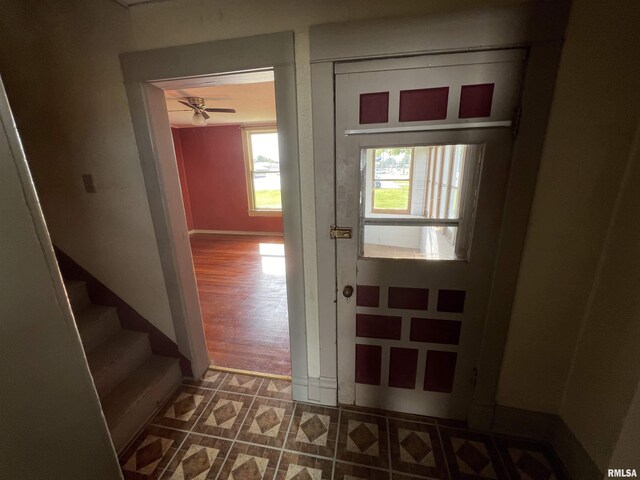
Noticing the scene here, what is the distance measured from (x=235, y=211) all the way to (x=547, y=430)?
595 cm

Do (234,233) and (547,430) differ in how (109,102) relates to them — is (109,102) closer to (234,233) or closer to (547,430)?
(547,430)

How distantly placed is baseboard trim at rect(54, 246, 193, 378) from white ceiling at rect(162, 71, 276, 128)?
1474 mm

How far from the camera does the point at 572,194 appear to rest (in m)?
1.18

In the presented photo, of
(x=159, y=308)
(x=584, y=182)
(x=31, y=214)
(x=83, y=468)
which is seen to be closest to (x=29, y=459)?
(x=83, y=468)

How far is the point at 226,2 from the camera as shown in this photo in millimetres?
1274

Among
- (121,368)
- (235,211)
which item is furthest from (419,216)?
(235,211)

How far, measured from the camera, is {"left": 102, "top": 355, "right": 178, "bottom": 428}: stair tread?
5.13 ft

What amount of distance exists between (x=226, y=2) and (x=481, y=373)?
2426 millimetres

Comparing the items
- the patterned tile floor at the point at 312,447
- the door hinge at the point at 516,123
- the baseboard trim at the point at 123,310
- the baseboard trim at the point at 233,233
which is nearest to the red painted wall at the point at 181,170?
the baseboard trim at the point at 233,233

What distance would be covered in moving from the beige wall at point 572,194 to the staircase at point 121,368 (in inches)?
87.6

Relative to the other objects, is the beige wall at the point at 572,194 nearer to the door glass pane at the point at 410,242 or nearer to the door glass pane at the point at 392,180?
the door glass pane at the point at 410,242

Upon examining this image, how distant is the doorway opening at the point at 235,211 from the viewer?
232 cm

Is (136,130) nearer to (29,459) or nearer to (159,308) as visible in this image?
(159,308)

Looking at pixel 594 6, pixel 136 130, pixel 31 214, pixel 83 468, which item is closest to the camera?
pixel 31 214
